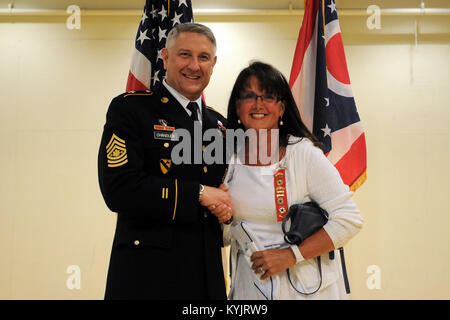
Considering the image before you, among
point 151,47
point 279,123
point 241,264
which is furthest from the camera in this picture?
point 151,47

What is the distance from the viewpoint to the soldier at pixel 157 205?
155cm

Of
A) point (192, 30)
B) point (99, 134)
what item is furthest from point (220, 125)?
point (99, 134)

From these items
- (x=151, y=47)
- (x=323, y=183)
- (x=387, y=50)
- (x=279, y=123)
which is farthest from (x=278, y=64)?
(x=323, y=183)

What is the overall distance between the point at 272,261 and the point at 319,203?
0.94 feet

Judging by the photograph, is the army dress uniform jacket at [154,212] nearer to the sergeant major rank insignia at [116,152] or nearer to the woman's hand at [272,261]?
the sergeant major rank insignia at [116,152]

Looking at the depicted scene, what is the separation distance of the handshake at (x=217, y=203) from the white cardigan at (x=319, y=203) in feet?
0.35

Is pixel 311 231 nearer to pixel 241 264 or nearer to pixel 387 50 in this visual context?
pixel 241 264

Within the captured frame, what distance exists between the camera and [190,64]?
71.2 inches

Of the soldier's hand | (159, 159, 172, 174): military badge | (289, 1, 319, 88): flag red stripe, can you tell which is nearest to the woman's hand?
the soldier's hand

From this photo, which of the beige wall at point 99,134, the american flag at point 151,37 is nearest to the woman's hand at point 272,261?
the american flag at point 151,37

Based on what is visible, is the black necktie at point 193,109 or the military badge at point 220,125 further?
the military badge at point 220,125

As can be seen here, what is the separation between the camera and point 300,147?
1.66 m

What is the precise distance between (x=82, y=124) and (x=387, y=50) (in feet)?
9.65
